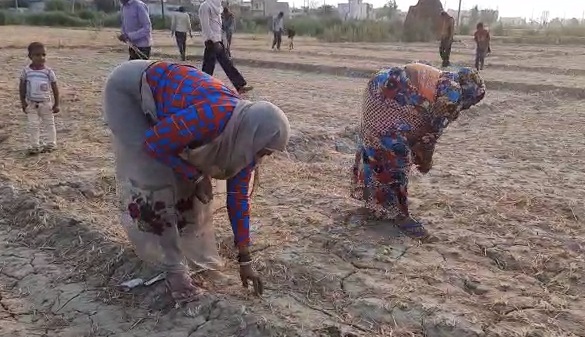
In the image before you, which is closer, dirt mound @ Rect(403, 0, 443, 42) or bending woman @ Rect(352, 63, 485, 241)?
bending woman @ Rect(352, 63, 485, 241)

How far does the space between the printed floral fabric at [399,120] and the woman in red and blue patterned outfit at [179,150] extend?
1.15 m

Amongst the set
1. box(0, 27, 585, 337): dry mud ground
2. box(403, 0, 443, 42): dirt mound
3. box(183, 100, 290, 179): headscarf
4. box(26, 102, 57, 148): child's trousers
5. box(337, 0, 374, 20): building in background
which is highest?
box(337, 0, 374, 20): building in background

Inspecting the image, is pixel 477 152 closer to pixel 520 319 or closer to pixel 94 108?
pixel 520 319

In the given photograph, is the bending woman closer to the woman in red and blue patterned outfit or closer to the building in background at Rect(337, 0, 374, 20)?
the woman in red and blue patterned outfit

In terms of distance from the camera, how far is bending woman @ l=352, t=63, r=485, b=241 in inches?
140

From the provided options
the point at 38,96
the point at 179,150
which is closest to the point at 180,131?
the point at 179,150

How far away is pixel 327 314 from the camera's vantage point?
9.50ft

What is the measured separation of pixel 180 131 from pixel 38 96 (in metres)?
3.21

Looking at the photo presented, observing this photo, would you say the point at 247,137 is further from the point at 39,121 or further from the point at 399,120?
the point at 39,121

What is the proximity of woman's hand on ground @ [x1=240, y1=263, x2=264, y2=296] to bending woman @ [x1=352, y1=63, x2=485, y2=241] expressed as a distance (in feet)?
3.95

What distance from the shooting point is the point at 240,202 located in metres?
2.65

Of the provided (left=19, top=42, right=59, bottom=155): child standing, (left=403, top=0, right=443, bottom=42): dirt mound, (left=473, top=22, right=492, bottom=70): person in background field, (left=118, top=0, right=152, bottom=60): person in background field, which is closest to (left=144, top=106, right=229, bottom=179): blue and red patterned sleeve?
(left=19, top=42, right=59, bottom=155): child standing

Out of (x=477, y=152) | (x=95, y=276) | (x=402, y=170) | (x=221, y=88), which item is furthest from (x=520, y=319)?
(x=477, y=152)

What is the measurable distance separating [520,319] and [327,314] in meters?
0.86
